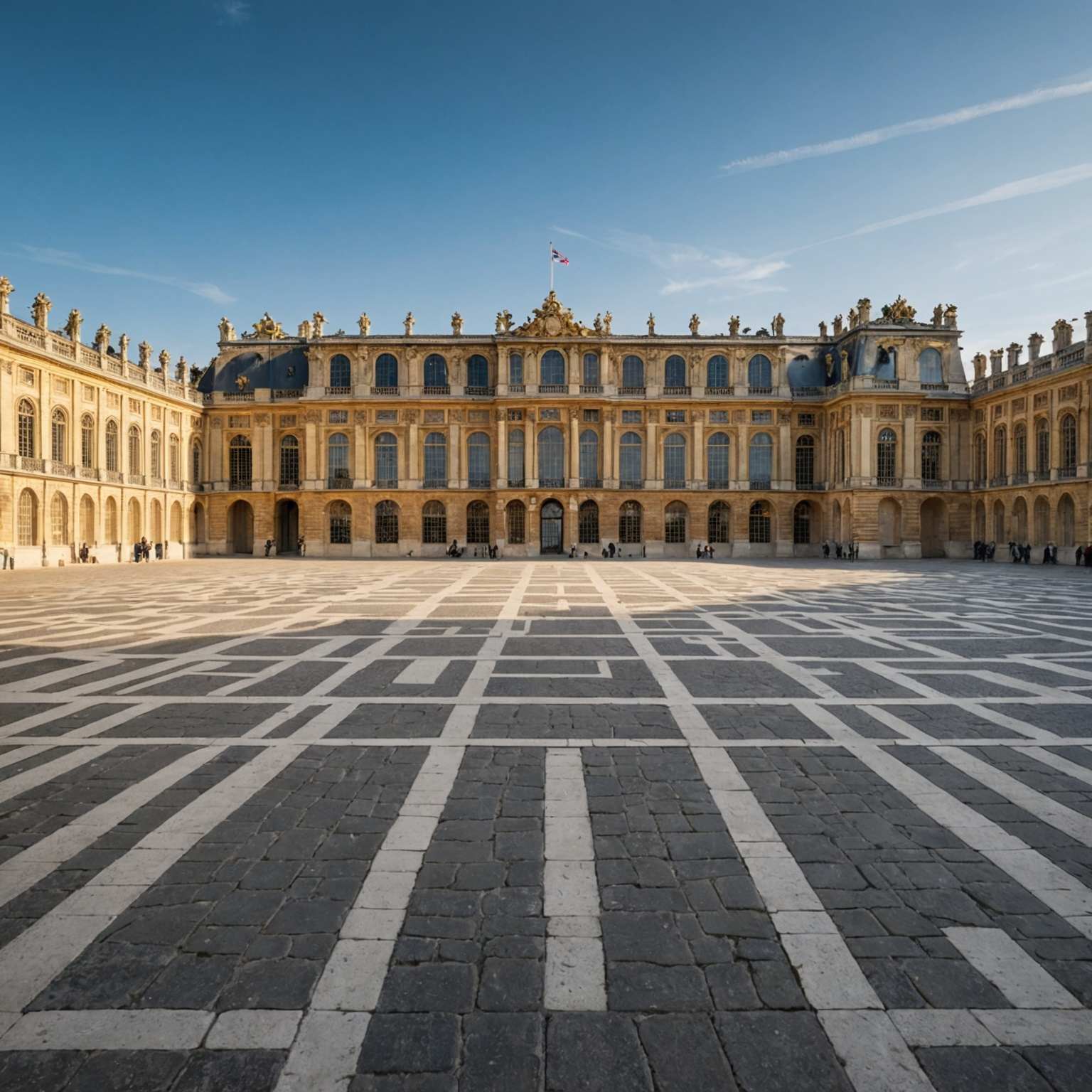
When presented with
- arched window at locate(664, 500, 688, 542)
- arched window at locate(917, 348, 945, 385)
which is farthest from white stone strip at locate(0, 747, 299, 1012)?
arched window at locate(917, 348, 945, 385)

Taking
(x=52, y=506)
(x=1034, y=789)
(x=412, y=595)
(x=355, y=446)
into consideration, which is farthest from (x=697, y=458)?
(x=1034, y=789)

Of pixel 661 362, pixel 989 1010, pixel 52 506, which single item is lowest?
pixel 989 1010

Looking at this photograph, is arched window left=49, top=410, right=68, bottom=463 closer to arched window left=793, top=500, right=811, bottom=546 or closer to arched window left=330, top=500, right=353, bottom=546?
Result: arched window left=330, top=500, right=353, bottom=546

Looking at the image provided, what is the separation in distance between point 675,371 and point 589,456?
8.79m

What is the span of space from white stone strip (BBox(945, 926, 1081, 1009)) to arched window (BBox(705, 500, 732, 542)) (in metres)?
45.4

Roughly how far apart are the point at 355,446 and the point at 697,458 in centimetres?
2418

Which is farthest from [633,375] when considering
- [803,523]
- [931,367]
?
[931,367]

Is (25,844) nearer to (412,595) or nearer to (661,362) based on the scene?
(412,595)

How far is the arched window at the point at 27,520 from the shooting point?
33062 mm

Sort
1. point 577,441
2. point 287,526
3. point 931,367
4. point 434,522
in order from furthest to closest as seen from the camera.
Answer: point 287,526 < point 434,522 < point 577,441 < point 931,367

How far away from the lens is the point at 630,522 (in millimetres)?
47469

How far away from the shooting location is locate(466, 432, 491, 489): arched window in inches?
1886

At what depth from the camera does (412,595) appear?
1984cm

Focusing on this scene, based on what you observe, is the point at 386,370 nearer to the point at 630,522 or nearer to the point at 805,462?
the point at 630,522
